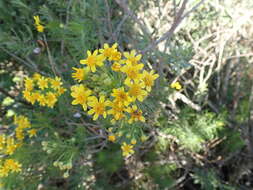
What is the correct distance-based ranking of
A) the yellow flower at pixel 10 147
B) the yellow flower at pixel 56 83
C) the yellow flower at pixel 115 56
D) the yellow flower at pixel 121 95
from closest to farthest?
1. the yellow flower at pixel 121 95
2. the yellow flower at pixel 115 56
3. the yellow flower at pixel 56 83
4. the yellow flower at pixel 10 147

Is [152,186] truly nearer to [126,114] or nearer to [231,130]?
[231,130]

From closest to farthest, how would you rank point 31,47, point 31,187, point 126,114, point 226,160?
point 126,114, point 31,187, point 31,47, point 226,160

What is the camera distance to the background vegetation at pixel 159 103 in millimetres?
1940

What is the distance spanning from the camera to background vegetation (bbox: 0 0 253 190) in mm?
1940

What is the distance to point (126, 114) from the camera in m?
1.31

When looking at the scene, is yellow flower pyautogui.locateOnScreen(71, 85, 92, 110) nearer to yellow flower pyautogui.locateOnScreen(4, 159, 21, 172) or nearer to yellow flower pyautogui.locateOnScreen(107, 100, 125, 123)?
yellow flower pyautogui.locateOnScreen(107, 100, 125, 123)

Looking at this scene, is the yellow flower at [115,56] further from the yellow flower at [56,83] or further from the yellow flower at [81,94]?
the yellow flower at [56,83]

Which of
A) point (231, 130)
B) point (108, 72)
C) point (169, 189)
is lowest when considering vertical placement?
point (169, 189)

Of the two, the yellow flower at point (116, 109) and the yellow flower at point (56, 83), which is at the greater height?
the yellow flower at point (56, 83)

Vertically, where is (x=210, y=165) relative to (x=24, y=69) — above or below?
below

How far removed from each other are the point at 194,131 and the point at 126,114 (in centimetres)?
113

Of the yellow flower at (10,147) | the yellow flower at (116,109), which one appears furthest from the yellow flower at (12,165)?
the yellow flower at (116,109)

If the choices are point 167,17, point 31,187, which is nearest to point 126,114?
point 31,187

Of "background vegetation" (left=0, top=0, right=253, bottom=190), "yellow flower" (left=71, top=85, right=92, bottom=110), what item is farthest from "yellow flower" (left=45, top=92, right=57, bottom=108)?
"yellow flower" (left=71, top=85, right=92, bottom=110)
